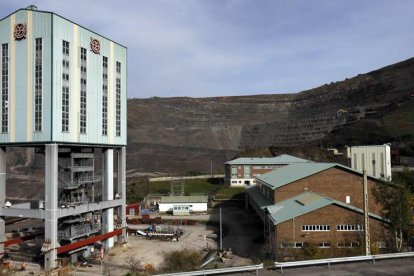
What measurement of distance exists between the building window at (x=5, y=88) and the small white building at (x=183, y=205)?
3824cm

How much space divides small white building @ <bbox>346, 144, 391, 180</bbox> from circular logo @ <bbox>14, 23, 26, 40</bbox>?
5237cm

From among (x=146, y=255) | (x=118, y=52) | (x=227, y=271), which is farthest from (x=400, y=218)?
(x=118, y=52)

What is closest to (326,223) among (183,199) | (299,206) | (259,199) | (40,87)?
(299,206)

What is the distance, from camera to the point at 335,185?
42.4m

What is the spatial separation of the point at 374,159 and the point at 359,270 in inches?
2083

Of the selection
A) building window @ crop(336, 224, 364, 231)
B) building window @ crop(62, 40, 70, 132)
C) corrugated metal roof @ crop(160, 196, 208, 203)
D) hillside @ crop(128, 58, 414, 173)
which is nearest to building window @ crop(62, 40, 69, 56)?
building window @ crop(62, 40, 70, 132)

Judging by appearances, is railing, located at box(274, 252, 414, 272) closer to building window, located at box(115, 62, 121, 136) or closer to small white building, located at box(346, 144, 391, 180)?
building window, located at box(115, 62, 121, 136)

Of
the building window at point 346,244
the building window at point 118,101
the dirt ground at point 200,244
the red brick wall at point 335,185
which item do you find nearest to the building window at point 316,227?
the building window at point 346,244

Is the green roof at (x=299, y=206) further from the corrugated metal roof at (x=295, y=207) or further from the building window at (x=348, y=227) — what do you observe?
the building window at (x=348, y=227)

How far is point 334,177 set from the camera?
42531 millimetres

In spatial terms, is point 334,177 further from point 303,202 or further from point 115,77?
point 115,77

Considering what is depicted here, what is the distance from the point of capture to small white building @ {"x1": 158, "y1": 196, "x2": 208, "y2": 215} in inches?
2785

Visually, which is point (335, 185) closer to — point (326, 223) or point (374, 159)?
point (326, 223)

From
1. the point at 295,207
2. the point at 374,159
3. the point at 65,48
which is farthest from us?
the point at 374,159
